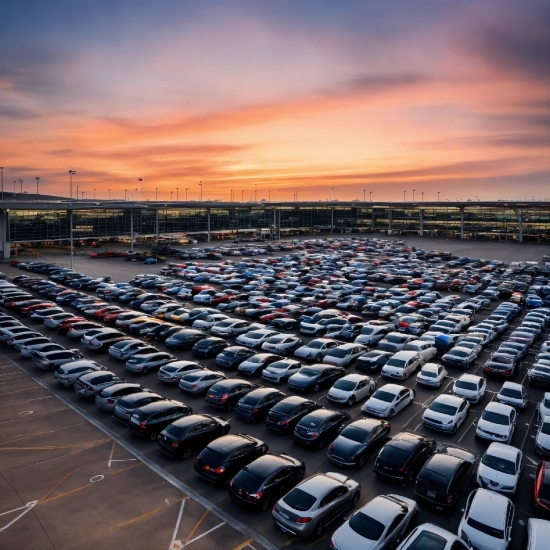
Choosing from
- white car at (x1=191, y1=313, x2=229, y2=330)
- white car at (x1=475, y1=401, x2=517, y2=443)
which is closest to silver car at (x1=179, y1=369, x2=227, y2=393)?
white car at (x1=191, y1=313, x2=229, y2=330)

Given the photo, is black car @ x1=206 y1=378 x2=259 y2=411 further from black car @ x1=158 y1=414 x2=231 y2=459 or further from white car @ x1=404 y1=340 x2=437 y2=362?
white car @ x1=404 y1=340 x2=437 y2=362

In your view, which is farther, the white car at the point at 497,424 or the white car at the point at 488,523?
the white car at the point at 497,424

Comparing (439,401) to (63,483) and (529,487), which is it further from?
(63,483)

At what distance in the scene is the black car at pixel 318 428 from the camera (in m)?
16.2

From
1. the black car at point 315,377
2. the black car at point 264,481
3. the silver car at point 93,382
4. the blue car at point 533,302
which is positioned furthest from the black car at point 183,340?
the blue car at point 533,302

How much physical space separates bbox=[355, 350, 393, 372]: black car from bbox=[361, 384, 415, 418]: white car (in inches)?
161

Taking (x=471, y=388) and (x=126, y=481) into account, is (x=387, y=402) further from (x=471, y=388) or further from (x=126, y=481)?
(x=126, y=481)

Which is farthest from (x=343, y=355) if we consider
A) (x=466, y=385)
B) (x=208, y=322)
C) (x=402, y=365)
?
(x=208, y=322)

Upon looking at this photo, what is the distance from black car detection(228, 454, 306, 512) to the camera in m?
12.7

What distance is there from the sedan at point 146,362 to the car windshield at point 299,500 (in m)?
13.2

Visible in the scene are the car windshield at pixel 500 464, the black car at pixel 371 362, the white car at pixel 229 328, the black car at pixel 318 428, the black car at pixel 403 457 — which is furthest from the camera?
the white car at pixel 229 328

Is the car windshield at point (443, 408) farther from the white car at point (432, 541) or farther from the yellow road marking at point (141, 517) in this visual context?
the yellow road marking at point (141, 517)

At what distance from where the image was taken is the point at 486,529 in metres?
11.2

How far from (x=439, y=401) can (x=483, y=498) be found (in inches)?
259
